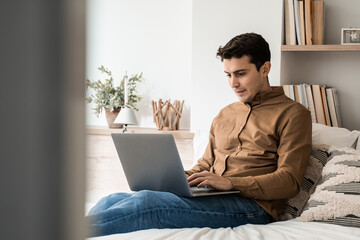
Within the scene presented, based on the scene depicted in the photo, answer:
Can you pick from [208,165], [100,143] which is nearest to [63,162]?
[208,165]

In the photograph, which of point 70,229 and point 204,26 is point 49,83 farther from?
point 204,26

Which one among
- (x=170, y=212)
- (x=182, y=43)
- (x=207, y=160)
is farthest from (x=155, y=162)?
(x=182, y=43)

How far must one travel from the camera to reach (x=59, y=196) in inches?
4.5

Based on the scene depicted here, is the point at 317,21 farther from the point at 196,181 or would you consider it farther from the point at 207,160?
the point at 196,181

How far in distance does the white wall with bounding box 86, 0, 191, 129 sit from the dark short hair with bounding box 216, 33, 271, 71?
1.34m

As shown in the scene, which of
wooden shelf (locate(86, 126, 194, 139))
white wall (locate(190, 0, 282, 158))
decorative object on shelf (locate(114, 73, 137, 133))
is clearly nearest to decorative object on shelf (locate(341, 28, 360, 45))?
white wall (locate(190, 0, 282, 158))

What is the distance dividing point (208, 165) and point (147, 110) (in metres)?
1.37

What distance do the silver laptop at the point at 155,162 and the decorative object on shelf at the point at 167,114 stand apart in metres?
1.40

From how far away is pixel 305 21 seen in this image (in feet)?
8.71

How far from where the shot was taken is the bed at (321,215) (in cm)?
151

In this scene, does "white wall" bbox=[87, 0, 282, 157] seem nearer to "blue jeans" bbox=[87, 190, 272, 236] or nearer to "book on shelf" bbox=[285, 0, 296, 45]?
"book on shelf" bbox=[285, 0, 296, 45]

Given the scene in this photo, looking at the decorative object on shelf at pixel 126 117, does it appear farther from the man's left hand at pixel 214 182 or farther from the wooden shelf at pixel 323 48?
the man's left hand at pixel 214 182

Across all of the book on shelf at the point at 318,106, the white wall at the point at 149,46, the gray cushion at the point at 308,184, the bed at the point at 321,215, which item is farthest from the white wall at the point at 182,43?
the bed at the point at 321,215

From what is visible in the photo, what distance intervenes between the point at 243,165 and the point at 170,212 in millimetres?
484
